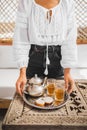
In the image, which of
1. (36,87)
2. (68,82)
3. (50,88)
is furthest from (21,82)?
(68,82)

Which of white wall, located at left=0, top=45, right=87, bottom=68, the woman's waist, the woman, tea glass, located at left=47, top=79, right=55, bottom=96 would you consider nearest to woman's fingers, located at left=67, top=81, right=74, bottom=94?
the woman

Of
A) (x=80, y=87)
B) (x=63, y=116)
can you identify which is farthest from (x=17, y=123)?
(x=80, y=87)

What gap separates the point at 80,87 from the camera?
1.82 metres

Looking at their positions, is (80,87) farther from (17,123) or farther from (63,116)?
(17,123)

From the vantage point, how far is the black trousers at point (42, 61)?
1652 mm

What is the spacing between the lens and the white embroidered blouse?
146 cm

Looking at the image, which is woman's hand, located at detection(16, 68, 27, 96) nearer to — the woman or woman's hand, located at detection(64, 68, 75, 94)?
the woman

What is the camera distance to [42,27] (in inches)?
58.8

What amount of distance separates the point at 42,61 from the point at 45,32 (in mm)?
282

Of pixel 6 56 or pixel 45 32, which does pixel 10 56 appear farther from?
pixel 45 32

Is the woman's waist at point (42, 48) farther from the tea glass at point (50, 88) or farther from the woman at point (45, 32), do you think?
the tea glass at point (50, 88)

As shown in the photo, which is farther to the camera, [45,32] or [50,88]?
[50,88]

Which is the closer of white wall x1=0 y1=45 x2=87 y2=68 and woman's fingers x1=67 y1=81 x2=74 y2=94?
woman's fingers x1=67 y1=81 x2=74 y2=94

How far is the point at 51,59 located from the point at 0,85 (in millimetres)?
1010
